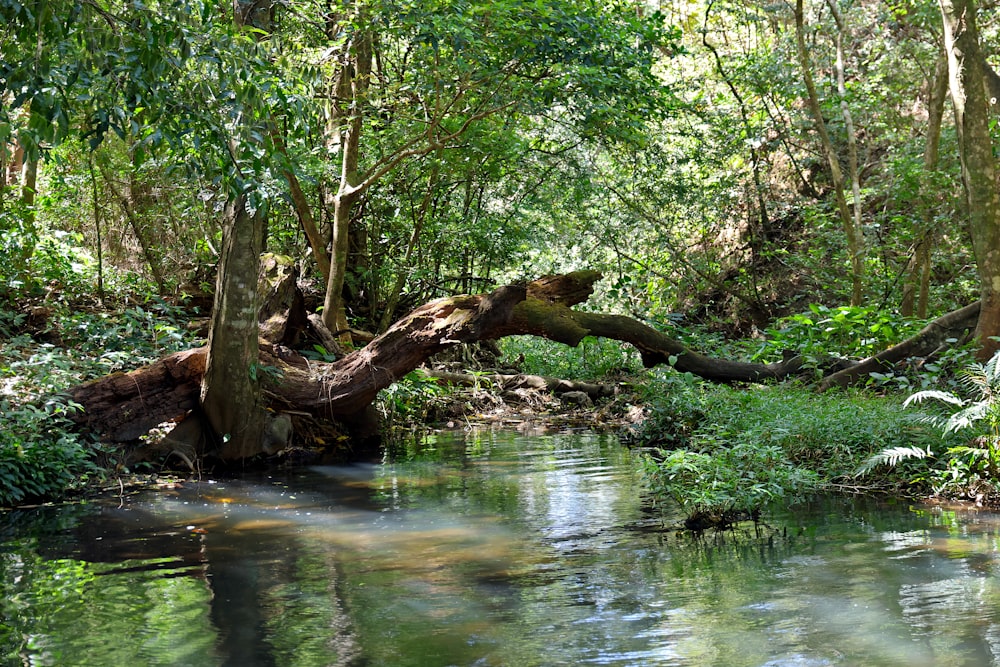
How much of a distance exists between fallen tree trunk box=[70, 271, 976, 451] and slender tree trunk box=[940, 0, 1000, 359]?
1.21m

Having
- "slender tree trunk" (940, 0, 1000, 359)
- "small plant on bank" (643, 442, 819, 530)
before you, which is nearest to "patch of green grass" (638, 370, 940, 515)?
"small plant on bank" (643, 442, 819, 530)

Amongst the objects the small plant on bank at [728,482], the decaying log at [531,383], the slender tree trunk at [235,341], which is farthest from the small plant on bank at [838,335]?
the slender tree trunk at [235,341]

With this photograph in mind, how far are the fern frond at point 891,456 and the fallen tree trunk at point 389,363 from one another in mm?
4233

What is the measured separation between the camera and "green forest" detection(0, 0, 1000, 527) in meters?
7.13

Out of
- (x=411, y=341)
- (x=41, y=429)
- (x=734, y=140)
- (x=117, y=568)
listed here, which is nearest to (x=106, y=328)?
(x=41, y=429)

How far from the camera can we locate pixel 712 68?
1900 cm

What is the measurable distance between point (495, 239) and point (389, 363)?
613 cm

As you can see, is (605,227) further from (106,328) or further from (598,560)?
(598,560)

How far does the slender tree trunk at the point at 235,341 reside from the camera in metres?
9.77

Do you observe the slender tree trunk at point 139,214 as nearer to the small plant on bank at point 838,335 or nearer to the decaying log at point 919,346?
the small plant on bank at point 838,335

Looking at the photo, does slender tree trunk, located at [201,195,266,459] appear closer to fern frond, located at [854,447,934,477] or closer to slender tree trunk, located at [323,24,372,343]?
slender tree trunk, located at [323,24,372,343]

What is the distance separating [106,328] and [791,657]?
1078 centimetres

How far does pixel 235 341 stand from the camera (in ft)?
32.6

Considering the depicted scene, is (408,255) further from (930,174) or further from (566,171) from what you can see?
(930,174)
